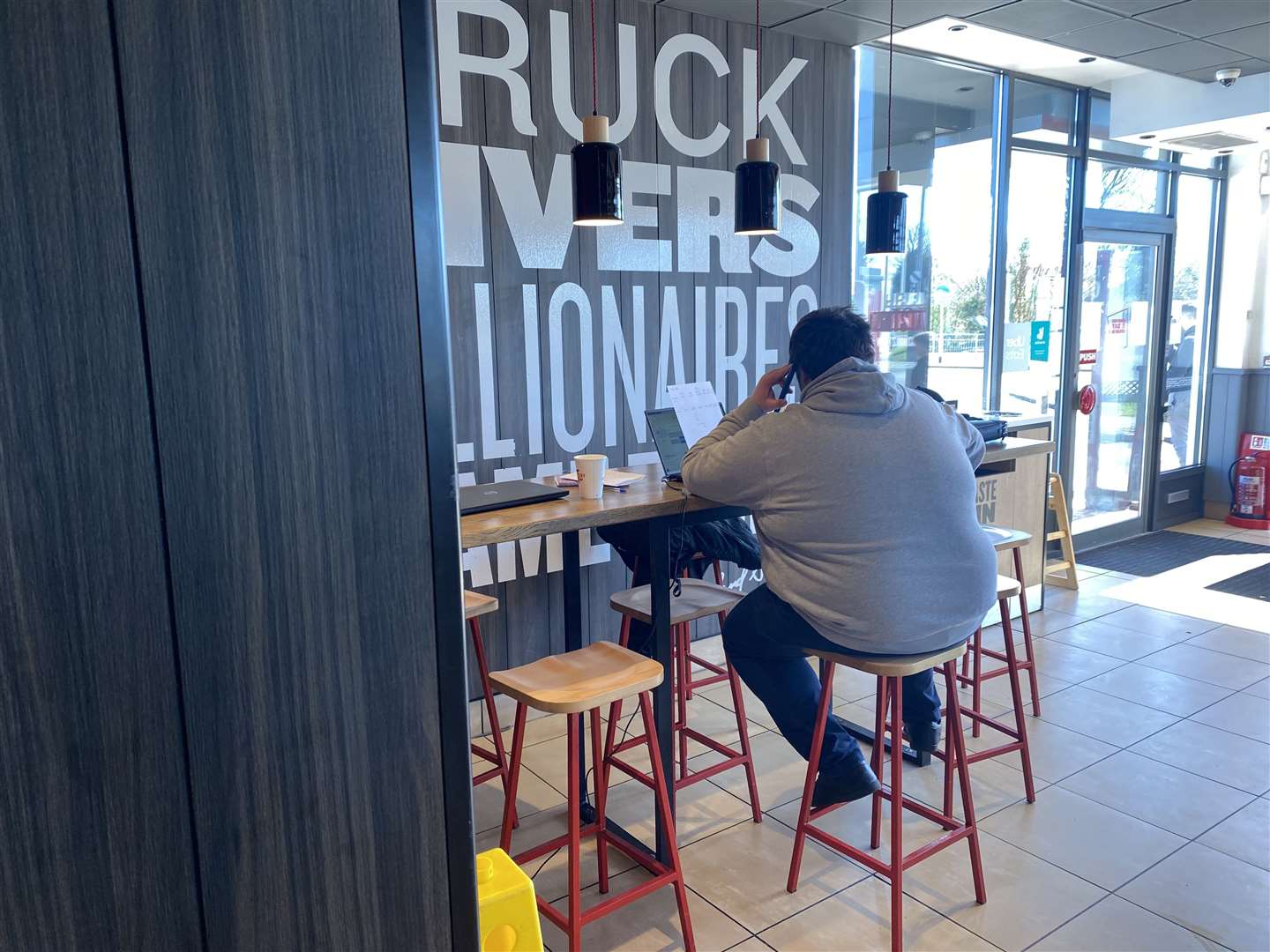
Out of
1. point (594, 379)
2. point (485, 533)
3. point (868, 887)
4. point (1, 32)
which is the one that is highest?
point (1, 32)

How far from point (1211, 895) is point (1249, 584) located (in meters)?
3.38

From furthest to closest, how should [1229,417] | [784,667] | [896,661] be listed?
[1229,417] → [784,667] → [896,661]

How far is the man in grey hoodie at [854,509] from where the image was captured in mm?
2008

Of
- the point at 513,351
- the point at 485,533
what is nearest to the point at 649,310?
the point at 513,351

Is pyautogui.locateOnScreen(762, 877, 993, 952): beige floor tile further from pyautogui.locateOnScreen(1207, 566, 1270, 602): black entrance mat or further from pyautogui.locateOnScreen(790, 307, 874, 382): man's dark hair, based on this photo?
pyautogui.locateOnScreen(1207, 566, 1270, 602): black entrance mat

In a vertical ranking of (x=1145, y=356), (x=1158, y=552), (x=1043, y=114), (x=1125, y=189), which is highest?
(x=1043, y=114)

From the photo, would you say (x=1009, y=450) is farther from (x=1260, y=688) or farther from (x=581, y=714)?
(x=581, y=714)

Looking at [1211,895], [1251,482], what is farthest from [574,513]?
[1251,482]

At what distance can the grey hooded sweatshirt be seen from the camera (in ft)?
6.58

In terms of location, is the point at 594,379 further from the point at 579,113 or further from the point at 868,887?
the point at 868,887

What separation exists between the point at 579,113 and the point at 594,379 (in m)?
1.02

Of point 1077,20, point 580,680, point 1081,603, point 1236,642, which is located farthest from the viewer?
point 1081,603

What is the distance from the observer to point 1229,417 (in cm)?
646

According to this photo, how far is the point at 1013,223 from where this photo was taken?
504cm
